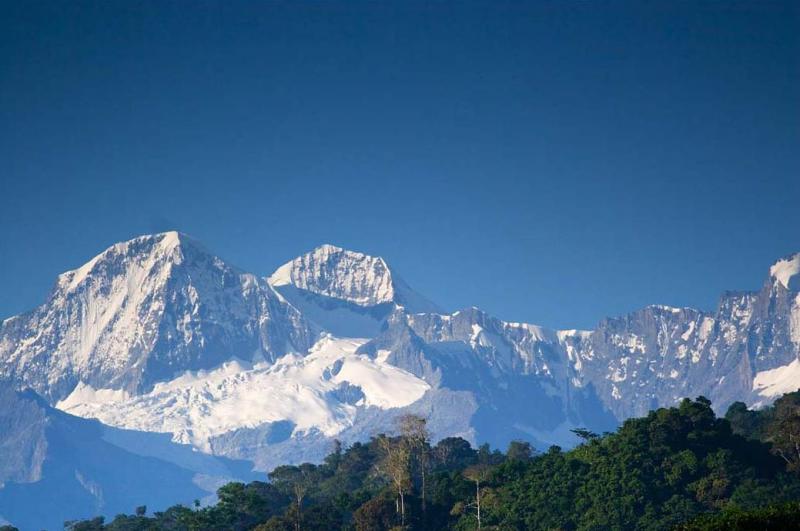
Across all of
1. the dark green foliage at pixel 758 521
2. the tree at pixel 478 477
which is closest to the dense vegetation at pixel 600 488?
the tree at pixel 478 477

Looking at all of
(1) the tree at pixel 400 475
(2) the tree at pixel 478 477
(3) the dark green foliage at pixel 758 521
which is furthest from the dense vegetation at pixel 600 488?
(3) the dark green foliage at pixel 758 521

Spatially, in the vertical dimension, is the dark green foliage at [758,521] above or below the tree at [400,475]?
below

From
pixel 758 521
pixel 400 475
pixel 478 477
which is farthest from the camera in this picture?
pixel 478 477

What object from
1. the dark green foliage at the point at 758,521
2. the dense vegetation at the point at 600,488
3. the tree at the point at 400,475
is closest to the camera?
the dark green foliage at the point at 758,521

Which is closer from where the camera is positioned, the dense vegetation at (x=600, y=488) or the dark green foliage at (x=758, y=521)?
the dark green foliage at (x=758, y=521)

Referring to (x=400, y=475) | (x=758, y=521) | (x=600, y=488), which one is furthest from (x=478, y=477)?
(x=758, y=521)

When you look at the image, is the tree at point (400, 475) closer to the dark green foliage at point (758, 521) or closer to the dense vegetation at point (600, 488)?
the dense vegetation at point (600, 488)

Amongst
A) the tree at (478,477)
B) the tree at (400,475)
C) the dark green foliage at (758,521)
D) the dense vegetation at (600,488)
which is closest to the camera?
the dark green foliage at (758,521)

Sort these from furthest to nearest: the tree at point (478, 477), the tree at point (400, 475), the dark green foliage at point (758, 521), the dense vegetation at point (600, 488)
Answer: the tree at point (400, 475)
the tree at point (478, 477)
the dense vegetation at point (600, 488)
the dark green foliage at point (758, 521)

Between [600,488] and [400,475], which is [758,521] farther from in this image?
[400,475]

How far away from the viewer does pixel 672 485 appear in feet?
495

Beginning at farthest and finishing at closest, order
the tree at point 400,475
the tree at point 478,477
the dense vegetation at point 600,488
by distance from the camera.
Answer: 1. the tree at point 400,475
2. the tree at point 478,477
3. the dense vegetation at point 600,488

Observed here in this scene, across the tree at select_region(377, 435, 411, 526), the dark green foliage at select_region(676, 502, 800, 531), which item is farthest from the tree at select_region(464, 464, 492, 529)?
→ the dark green foliage at select_region(676, 502, 800, 531)

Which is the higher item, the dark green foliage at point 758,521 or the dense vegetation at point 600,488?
the dense vegetation at point 600,488
